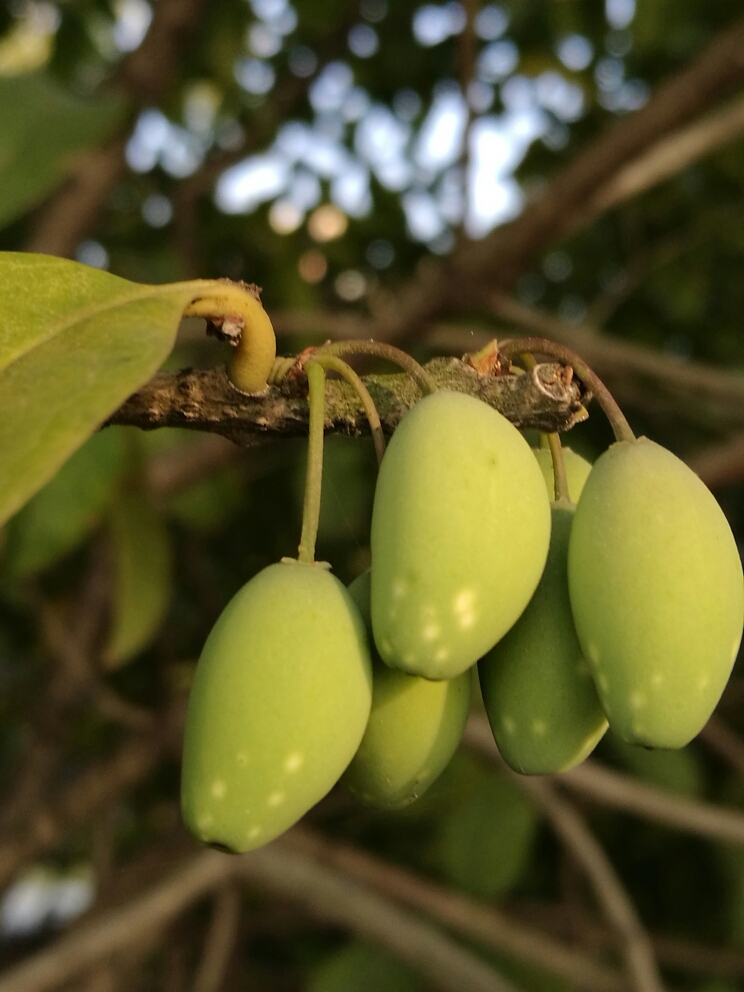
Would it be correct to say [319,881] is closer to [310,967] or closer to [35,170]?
[310,967]

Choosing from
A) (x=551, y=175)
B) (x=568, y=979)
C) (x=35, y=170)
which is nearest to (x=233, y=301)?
(x=35, y=170)

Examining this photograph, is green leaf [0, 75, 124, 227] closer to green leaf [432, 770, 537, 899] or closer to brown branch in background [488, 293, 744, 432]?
brown branch in background [488, 293, 744, 432]

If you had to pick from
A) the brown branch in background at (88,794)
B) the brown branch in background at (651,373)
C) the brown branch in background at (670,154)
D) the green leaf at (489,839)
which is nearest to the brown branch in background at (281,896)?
the brown branch in background at (88,794)

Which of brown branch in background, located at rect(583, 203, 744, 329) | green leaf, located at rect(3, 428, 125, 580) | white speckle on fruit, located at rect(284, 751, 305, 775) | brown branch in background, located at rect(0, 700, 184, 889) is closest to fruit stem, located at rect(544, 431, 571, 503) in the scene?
white speckle on fruit, located at rect(284, 751, 305, 775)

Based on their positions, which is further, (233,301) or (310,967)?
(310,967)

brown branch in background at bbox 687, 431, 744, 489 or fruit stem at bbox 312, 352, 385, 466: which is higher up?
fruit stem at bbox 312, 352, 385, 466

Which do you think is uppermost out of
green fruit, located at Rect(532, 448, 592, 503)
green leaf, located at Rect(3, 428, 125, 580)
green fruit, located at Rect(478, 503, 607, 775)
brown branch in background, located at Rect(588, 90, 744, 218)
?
green fruit, located at Rect(532, 448, 592, 503)

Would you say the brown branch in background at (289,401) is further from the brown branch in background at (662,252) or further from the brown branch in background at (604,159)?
the brown branch in background at (662,252)
